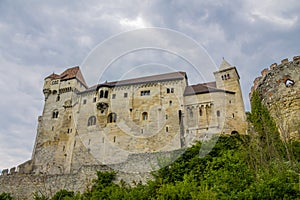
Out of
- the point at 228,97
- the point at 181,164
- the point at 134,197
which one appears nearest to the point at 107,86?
the point at 228,97

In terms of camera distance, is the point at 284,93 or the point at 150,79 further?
the point at 150,79

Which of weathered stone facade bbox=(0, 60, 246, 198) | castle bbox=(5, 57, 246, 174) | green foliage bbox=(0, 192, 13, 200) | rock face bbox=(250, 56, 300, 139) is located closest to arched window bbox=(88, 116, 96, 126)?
castle bbox=(5, 57, 246, 174)

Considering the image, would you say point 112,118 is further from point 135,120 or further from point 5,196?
point 5,196

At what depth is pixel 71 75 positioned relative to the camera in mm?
45719

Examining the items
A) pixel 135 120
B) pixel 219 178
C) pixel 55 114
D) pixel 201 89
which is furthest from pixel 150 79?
pixel 219 178

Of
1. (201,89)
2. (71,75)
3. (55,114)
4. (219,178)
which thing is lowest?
(219,178)

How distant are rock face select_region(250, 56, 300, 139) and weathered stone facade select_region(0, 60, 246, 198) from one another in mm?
13499

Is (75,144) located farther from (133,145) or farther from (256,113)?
(256,113)

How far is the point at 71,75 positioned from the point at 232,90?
88.5ft

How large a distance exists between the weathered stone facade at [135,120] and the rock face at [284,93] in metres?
13.5

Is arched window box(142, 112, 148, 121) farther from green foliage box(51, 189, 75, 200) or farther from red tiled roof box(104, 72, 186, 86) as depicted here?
green foliage box(51, 189, 75, 200)

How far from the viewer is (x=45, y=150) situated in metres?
39.0

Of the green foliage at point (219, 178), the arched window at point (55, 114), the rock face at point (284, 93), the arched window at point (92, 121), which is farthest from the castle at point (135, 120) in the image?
the green foliage at point (219, 178)

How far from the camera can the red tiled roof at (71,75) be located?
4522 centimetres
